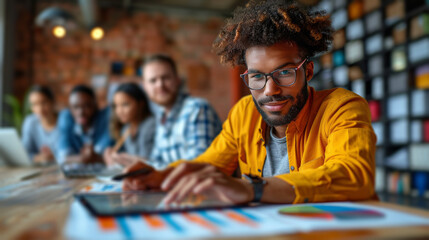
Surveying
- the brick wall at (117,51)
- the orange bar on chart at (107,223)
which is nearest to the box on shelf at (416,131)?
the brick wall at (117,51)

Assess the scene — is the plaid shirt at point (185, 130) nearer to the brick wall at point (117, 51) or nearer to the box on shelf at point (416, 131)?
the box on shelf at point (416, 131)

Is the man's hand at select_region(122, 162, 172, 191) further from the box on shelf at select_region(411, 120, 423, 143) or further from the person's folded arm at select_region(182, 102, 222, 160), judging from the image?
the box on shelf at select_region(411, 120, 423, 143)

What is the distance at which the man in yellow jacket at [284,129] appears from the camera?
739 millimetres

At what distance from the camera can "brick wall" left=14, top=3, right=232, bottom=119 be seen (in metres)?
5.75

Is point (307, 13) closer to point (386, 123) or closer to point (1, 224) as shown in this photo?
point (1, 224)

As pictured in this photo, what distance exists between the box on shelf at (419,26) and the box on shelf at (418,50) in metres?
0.07

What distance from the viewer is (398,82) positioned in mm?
4000

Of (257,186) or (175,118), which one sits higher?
(175,118)

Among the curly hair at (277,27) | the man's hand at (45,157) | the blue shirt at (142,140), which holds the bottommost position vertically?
the man's hand at (45,157)

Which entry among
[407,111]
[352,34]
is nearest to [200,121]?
[407,111]

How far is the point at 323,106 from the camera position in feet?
3.48

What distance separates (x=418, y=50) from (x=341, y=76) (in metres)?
1.20

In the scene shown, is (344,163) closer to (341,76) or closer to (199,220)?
(199,220)

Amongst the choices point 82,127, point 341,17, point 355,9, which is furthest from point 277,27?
point 341,17
